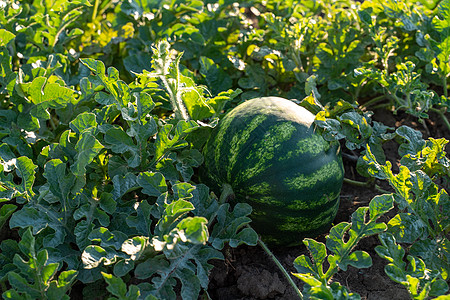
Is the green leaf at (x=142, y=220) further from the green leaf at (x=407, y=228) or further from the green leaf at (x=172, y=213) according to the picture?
the green leaf at (x=407, y=228)

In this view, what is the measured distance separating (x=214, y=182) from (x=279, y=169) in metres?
0.39

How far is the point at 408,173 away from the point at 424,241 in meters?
0.33

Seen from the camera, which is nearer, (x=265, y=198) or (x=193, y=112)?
(x=265, y=198)

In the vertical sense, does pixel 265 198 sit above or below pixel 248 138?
below

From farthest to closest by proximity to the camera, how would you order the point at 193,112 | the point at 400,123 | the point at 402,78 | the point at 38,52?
the point at 400,123 < the point at 38,52 < the point at 402,78 < the point at 193,112

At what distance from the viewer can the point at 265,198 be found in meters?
2.46

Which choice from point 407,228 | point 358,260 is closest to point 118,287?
point 358,260

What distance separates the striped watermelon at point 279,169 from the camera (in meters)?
2.45

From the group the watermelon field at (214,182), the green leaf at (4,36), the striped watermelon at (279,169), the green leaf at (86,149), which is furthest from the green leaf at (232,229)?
the green leaf at (4,36)

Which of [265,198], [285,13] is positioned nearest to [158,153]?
[265,198]

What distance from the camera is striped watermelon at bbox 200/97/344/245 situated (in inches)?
96.6

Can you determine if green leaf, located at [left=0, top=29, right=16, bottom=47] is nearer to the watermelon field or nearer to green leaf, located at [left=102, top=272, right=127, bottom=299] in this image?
the watermelon field

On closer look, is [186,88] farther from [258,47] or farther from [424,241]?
[424,241]

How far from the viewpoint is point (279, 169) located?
2443 millimetres
